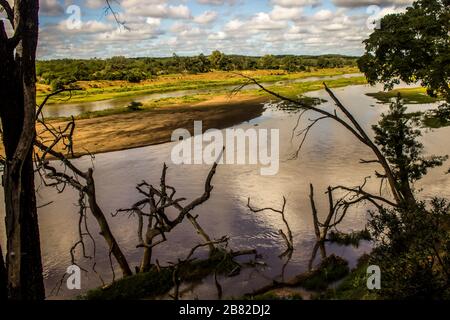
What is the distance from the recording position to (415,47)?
14.6 metres

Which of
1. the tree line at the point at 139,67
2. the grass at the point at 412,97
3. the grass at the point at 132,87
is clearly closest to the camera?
the grass at the point at 412,97

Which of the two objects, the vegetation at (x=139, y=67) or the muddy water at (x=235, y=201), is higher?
the vegetation at (x=139, y=67)

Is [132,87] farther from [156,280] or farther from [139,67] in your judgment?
[156,280]

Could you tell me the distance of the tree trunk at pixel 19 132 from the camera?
509cm

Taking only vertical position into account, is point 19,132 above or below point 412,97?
below

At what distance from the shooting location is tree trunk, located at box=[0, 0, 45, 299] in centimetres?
509

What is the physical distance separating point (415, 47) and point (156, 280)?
11.7 metres

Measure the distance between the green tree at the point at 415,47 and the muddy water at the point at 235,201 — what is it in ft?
22.1

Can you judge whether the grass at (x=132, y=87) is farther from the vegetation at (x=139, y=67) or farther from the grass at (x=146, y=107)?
the grass at (x=146, y=107)

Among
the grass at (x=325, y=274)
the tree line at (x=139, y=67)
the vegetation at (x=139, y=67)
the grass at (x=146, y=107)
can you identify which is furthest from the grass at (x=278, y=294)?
the tree line at (x=139, y=67)

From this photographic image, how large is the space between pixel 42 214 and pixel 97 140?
1811 cm

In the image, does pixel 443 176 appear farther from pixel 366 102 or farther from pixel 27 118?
pixel 366 102

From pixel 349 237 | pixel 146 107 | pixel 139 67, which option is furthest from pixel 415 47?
pixel 139 67
